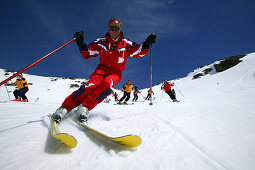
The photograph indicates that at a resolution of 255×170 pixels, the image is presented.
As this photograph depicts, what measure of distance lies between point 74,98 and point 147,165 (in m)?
1.82

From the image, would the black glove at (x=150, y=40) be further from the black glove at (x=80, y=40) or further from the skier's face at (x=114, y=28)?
the black glove at (x=80, y=40)

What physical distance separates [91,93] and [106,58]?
0.84 m

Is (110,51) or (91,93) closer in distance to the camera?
(91,93)

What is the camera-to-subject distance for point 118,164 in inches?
32.4

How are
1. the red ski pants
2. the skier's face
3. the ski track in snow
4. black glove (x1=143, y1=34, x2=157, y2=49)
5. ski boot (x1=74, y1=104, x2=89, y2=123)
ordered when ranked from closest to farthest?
the ski track in snow < ski boot (x1=74, y1=104, x2=89, y2=123) < the red ski pants < the skier's face < black glove (x1=143, y1=34, x2=157, y2=49)

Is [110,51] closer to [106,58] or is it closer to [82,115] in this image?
[106,58]

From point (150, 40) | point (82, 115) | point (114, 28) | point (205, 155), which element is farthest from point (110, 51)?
point (205, 155)

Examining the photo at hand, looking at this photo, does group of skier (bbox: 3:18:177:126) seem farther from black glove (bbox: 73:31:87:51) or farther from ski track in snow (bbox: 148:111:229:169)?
ski track in snow (bbox: 148:111:229:169)

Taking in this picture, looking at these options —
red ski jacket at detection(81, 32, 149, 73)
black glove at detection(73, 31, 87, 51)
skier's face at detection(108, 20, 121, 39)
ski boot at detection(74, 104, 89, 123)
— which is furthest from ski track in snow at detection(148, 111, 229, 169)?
black glove at detection(73, 31, 87, 51)

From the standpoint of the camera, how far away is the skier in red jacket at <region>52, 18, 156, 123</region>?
2223 millimetres

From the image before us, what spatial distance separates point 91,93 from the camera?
7.42ft

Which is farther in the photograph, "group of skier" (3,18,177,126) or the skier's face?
the skier's face

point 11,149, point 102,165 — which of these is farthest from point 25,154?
point 102,165

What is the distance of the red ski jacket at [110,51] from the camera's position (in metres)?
2.49
